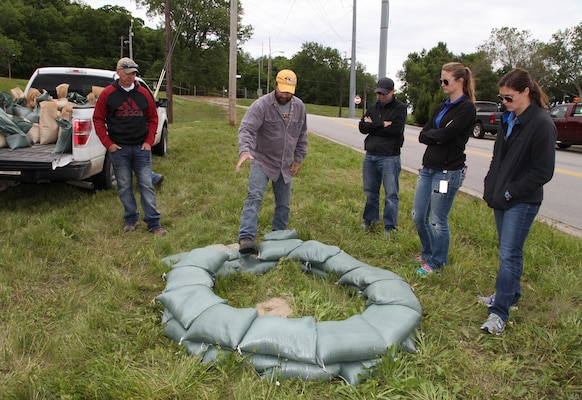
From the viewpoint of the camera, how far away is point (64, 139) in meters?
5.34

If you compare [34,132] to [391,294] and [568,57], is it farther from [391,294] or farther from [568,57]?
[568,57]

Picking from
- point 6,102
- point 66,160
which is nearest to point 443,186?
point 66,160

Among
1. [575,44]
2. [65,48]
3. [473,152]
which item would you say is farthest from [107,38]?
[473,152]

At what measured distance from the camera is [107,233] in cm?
473

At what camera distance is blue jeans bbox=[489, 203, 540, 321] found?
9.37 ft

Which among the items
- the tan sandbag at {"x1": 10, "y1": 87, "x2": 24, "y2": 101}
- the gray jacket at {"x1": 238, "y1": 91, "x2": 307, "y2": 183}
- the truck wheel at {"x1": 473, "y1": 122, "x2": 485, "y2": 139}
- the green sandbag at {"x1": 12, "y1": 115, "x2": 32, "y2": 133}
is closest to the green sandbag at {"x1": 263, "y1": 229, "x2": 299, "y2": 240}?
the gray jacket at {"x1": 238, "y1": 91, "x2": 307, "y2": 183}

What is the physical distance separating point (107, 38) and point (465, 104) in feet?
296

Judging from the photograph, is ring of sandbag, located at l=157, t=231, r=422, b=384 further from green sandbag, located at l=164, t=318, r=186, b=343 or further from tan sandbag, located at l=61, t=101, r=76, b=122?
tan sandbag, located at l=61, t=101, r=76, b=122

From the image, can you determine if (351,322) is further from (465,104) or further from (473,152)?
(473,152)

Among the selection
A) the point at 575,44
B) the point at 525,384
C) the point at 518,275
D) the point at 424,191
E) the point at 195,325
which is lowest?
the point at 525,384

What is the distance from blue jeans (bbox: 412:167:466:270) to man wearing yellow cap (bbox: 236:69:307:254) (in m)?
1.33

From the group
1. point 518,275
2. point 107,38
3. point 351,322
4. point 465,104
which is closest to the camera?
point 351,322

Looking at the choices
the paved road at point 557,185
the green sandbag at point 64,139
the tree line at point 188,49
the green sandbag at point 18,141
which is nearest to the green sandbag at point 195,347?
the green sandbag at point 64,139

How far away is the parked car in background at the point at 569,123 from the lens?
1547 cm
